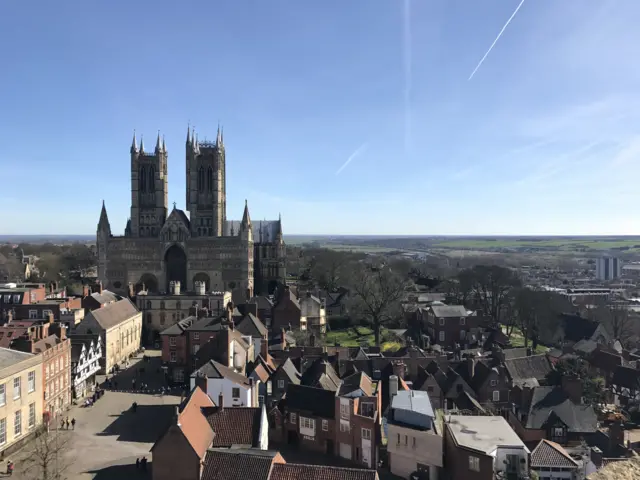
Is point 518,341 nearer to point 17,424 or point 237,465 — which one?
point 237,465

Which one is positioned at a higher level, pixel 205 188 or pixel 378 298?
pixel 205 188

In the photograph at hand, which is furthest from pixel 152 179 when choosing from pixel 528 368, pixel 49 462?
pixel 528 368

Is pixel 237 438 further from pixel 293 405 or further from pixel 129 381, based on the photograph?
pixel 129 381

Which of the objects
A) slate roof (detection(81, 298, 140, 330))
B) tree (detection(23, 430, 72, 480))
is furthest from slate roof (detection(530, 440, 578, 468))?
slate roof (detection(81, 298, 140, 330))

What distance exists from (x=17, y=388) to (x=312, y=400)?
18.5m

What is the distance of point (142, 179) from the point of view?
97438mm

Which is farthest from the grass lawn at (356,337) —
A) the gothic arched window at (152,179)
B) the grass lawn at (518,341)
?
the gothic arched window at (152,179)

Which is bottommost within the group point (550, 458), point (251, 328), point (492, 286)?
point (550, 458)

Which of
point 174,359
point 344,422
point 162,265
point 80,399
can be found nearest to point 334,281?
point 162,265

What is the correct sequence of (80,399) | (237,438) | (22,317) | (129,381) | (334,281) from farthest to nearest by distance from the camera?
(334,281), (22,317), (129,381), (80,399), (237,438)

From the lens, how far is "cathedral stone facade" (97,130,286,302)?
301ft

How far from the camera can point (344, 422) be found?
32.0 metres

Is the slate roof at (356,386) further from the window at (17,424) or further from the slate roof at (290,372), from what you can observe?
the window at (17,424)

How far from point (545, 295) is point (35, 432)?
208 ft
